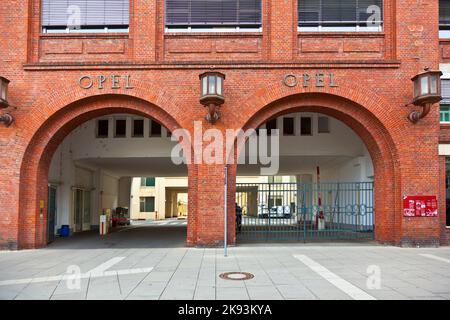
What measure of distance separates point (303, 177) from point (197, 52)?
64.1 feet

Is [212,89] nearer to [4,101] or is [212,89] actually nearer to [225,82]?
[225,82]

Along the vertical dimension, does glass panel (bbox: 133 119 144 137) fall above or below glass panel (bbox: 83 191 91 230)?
above

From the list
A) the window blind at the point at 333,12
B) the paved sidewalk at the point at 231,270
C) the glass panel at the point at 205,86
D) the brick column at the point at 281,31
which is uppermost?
the window blind at the point at 333,12

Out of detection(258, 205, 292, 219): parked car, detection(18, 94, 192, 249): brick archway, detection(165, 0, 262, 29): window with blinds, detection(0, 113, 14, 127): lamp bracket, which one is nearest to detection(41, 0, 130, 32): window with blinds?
detection(165, 0, 262, 29): window with blinds

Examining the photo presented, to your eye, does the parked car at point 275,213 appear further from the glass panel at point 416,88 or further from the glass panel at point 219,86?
the glass panel at point 416,88

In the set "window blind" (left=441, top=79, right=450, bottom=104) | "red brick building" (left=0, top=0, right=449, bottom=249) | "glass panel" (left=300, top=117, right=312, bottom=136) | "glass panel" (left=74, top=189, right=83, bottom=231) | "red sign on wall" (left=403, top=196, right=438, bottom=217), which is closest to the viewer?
"red sign on wall" (left=403, top=196, right=438, bottom=217)

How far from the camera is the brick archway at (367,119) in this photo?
14.1 meters

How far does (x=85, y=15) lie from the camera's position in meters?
14.7

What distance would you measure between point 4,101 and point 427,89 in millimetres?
12668

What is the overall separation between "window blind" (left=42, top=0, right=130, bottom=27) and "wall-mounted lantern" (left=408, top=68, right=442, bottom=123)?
948 centimetres

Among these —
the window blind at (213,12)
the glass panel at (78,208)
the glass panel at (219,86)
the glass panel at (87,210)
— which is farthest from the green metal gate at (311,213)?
the glass panel at (87,210)

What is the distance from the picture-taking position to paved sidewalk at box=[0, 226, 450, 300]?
7520mm

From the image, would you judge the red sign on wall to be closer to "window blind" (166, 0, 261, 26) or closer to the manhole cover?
the manhole cover

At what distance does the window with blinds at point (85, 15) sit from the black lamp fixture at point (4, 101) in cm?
254
